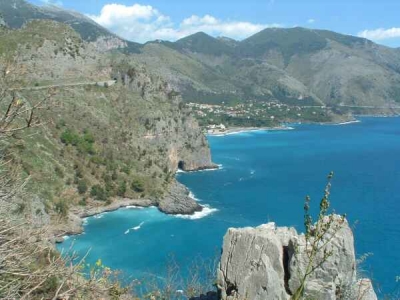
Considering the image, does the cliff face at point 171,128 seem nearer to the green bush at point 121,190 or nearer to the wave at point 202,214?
the green bush at point 121,190

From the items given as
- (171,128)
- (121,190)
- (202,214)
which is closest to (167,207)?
(202,214)

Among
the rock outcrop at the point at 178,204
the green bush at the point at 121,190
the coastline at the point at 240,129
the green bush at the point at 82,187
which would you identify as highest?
the green bush at the point at 82,187

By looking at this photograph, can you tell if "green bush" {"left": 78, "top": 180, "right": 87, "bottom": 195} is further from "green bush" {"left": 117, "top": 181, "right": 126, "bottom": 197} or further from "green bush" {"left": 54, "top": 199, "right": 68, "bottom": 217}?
"green bush" {"left": 117, "top": 181, "right": 126, "bottom": 197}

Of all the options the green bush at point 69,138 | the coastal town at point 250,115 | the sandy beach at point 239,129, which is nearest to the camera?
the green bush at point 69,138

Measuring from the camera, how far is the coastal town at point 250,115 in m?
138

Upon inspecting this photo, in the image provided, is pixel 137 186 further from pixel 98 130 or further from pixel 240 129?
pixel 240 129

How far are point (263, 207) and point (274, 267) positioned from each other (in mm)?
47017

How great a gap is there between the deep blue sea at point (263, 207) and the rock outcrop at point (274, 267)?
7.96 meters

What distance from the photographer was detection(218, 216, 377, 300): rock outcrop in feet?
24.9

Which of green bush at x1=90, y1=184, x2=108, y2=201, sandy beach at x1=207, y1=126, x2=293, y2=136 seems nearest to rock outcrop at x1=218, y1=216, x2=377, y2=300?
green bush at x1=90, y1=184, x2=108, y2=201

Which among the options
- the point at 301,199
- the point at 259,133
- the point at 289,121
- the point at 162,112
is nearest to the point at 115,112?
the point at 162,112

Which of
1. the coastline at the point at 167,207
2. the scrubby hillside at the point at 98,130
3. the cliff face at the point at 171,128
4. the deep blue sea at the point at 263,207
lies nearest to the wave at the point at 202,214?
the coastline at the point at 167,207

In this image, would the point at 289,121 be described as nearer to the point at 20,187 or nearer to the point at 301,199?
the point at 301,199

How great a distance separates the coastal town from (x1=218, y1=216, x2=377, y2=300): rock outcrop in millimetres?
118444
